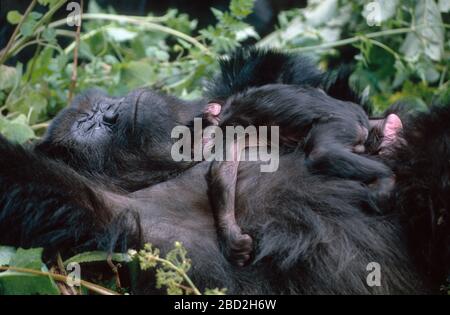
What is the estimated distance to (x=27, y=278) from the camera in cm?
180

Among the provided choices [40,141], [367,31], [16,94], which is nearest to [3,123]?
[40,141]

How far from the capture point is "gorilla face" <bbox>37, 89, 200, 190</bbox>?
221cm

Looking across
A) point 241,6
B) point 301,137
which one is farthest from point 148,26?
point 301,137

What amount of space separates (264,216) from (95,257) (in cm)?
49

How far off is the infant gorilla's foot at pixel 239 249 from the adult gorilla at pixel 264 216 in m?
0.02

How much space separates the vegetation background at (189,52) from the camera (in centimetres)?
292

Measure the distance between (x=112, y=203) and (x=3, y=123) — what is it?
81cm

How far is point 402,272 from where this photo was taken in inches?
73.2

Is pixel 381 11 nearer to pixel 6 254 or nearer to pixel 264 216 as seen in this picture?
pixel 264 216

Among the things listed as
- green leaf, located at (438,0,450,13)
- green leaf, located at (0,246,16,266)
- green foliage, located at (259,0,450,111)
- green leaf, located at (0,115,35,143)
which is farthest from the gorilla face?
green leaf, located at (438,0,450,13)

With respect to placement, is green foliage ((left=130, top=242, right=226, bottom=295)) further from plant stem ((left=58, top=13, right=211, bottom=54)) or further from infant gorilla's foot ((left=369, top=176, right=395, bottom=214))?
plant stem ((left=58, top=13, right=211, bottom=54))

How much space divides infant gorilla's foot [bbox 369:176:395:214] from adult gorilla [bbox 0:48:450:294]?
0.8 inches

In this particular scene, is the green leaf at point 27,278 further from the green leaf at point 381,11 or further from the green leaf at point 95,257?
the green leaf at point 381,11

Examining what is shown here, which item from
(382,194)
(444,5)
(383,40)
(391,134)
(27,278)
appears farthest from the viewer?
(383,40)
